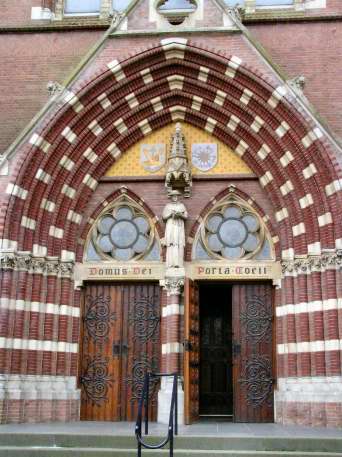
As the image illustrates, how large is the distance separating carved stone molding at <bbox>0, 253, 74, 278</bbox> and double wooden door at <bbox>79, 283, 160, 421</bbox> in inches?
27.1

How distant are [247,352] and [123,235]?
3.52 metres

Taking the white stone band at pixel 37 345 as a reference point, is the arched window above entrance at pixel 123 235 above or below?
above

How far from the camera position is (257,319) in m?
12.9

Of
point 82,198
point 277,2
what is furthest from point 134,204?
point 277,2

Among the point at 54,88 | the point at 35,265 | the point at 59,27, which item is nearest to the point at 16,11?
the point at 59,27

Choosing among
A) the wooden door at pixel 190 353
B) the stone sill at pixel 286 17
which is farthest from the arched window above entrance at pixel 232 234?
the stone sill at pixel 286 17

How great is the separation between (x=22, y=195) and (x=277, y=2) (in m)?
7.07

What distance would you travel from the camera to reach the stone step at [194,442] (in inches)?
352

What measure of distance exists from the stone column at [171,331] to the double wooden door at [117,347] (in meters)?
0.39

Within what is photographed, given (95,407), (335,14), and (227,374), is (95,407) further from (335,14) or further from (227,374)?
(335,14)

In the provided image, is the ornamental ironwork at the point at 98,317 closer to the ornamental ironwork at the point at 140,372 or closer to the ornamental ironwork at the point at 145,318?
the ornamental ironwork at the point at 145,318

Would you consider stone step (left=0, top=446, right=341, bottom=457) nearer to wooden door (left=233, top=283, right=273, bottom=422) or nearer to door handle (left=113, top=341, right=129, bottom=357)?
wooden door (left=233, top=283, right=273, bottom=422)

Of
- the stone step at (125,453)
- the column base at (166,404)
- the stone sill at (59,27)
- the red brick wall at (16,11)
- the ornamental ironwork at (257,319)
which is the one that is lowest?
the stone step at (125,453)

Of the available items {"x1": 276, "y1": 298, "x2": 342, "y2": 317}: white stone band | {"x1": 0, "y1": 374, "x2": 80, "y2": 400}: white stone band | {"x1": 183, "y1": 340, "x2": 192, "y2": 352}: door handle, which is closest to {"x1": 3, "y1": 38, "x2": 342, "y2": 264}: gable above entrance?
{"x1": 276, "y1": 298, "x2": 342, "y2": 317}: white stone band
